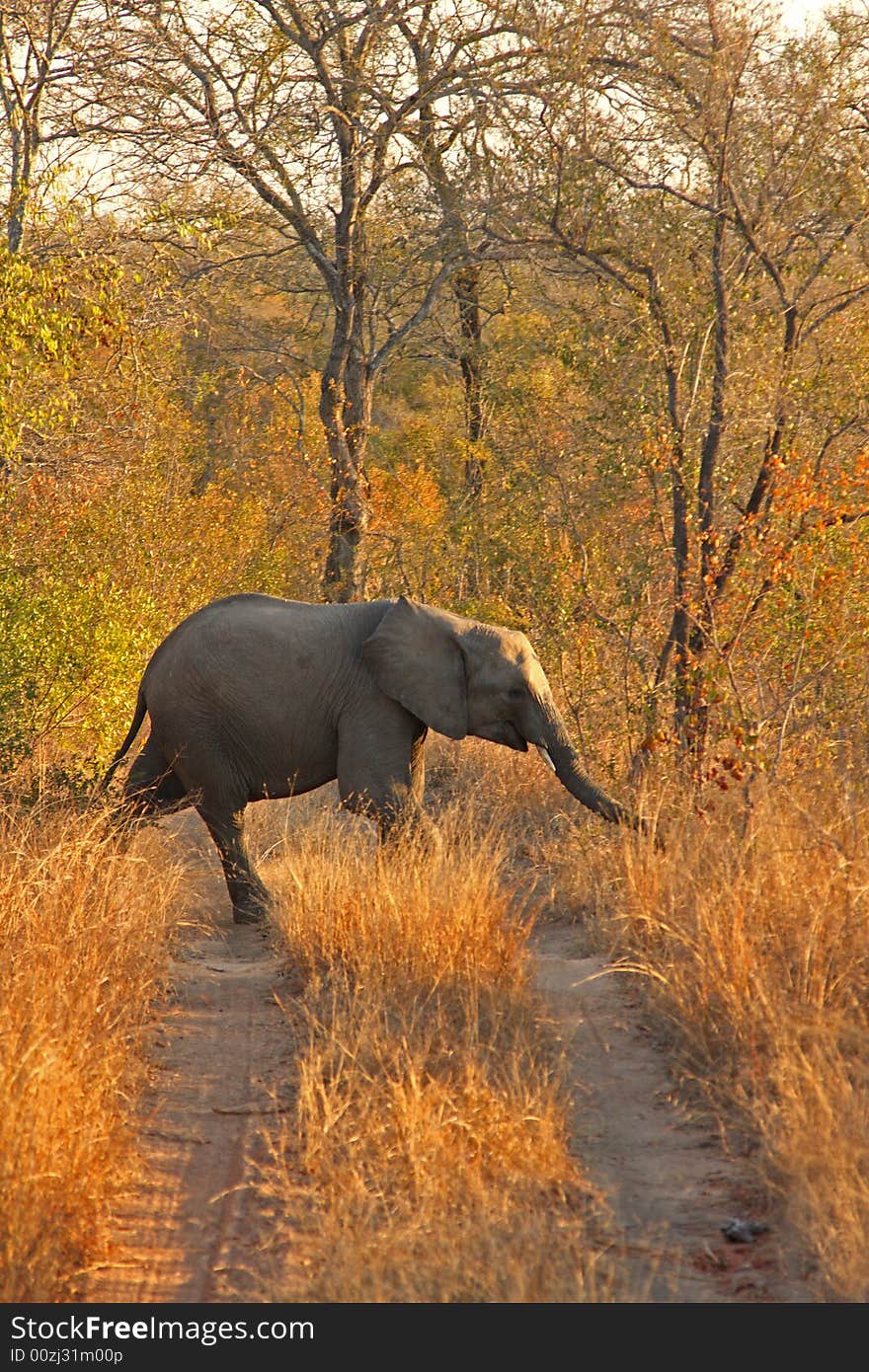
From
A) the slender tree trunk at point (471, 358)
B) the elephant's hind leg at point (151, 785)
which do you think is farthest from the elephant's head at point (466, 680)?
the slender tree trunk at point (471, 358)

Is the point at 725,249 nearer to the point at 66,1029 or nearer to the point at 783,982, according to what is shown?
the point at 783,982

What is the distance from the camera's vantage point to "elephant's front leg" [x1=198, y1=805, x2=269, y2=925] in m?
9.35

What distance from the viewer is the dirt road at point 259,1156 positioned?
458 centimetres

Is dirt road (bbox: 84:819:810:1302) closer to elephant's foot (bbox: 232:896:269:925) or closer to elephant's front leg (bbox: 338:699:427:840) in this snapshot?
elephant's foot (bbox: 232:896:269:925)

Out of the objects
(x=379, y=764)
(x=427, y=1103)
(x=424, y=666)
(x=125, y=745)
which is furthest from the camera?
(x=125, y=745)

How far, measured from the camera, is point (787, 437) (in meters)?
9.95

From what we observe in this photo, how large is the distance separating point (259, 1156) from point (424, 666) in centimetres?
415

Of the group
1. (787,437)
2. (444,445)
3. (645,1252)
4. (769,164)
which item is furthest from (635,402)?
(444,445)

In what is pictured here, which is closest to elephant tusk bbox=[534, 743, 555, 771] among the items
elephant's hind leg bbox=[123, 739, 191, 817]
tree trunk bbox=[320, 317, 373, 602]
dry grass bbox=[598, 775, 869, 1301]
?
dry grass bbox=[598, 775, 869, 1301]

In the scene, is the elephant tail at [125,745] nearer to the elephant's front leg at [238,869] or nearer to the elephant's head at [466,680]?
the elephant's front leg at [238,869]

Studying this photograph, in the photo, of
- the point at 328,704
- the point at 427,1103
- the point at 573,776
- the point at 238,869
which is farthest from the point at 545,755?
the point at 427,1103

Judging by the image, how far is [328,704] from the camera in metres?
9.39

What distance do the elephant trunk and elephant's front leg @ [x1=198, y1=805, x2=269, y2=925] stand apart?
6.54 ft

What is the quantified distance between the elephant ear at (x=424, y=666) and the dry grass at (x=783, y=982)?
1651 millimetres
